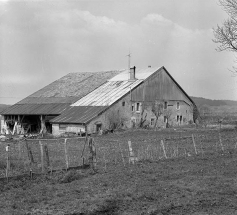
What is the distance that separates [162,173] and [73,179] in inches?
155

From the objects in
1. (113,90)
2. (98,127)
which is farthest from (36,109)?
(98,127)

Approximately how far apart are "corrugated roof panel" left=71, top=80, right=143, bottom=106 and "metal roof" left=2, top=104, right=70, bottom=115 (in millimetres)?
2332

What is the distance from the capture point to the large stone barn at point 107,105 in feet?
141

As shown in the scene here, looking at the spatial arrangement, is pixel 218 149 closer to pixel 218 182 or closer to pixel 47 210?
pixel 218 182

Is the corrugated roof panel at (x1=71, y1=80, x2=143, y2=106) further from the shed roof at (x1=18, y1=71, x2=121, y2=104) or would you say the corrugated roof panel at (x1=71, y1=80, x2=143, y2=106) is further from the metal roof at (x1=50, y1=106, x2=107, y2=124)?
the shed roof at (x1=18, y1=71, x2=121, y2=104)

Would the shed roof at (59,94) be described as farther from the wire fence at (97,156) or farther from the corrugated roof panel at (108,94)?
the wire fence at (97,156)

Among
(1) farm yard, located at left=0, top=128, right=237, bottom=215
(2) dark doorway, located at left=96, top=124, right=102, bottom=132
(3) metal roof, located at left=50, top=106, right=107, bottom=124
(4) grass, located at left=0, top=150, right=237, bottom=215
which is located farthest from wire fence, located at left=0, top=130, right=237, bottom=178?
(3) metal roof, located at left=50, top=106, right=107, bottom=124

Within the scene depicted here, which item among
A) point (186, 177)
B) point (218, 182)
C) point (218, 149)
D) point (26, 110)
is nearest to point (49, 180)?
point (186, 177)

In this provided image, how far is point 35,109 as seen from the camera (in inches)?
2018

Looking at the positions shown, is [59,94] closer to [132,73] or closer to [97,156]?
[132,73]

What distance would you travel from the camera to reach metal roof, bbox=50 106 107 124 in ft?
136

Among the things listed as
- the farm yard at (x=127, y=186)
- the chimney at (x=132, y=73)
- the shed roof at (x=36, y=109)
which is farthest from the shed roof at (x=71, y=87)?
the farm yard at (x=127, y=186)

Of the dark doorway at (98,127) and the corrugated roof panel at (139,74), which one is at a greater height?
the corrugated roof panel at (139,74)

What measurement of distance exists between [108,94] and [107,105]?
13.5 ft
